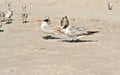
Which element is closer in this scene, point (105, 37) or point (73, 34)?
point (73, 34)

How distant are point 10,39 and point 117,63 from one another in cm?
589

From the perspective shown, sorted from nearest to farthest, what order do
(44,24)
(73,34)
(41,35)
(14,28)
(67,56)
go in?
(67,56), (73,34), (44,24), (41,35), (14,28)

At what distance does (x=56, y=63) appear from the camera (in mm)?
10758

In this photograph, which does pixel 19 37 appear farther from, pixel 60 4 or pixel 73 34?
pixel 60 4

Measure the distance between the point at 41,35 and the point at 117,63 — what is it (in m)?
6.39

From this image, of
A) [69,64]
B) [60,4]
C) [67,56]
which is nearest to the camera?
[69,64]

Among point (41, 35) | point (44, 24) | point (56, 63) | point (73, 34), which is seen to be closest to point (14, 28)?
point (41, 35)

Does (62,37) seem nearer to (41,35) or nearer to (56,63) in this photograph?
(41,35)

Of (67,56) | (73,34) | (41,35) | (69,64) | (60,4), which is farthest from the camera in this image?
(60,4)

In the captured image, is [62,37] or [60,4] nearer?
[62,37]

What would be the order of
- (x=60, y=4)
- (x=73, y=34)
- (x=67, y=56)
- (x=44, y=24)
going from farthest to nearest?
(x=60, y=4) → (x=44, y=24) → (x=73, y=34) → (x=67, y=56)

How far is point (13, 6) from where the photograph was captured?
33.4m

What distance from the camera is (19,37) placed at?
16094mm

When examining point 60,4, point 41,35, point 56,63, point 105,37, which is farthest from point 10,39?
point 60,4
